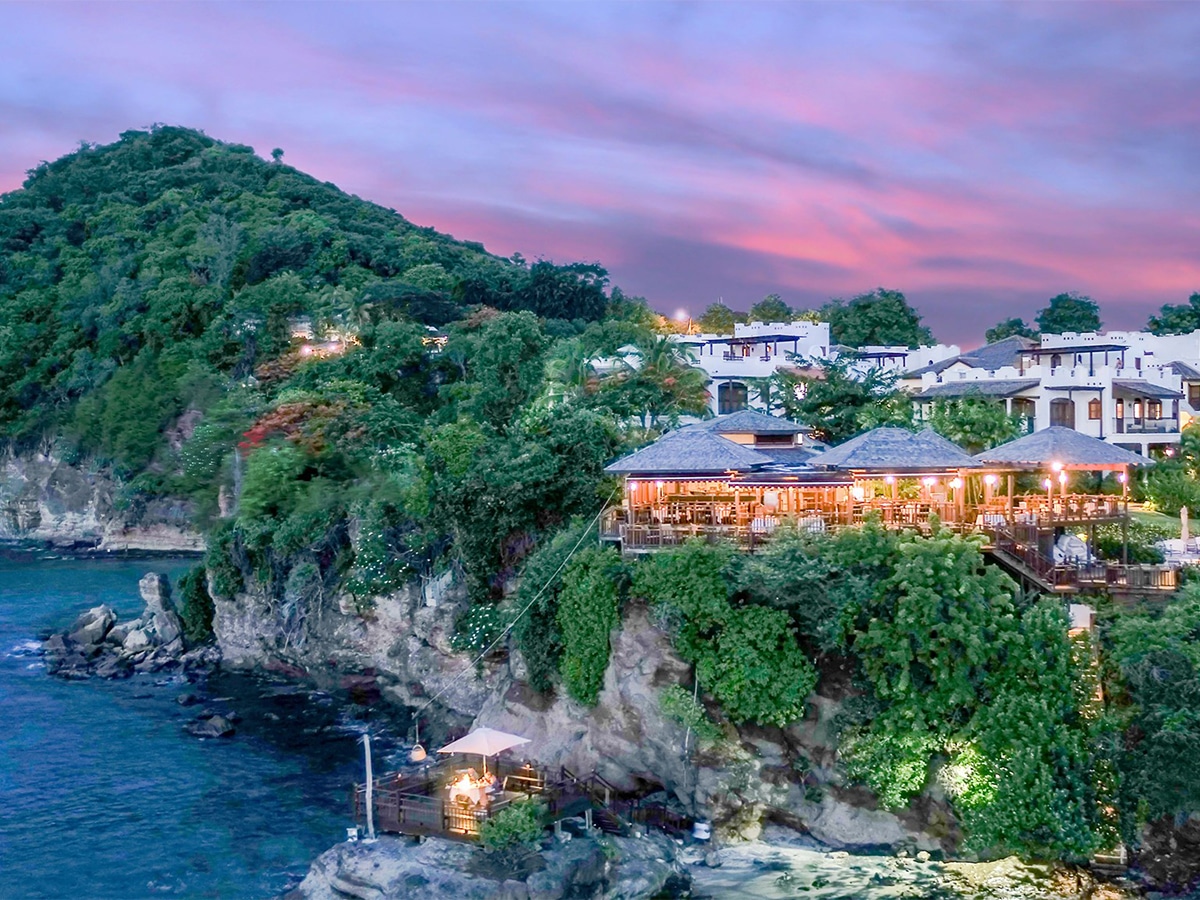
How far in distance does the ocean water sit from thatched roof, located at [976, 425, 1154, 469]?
678 inches

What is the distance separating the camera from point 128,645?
40969mm

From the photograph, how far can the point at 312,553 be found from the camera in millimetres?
38219

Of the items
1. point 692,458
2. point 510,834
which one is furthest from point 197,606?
point 510,834

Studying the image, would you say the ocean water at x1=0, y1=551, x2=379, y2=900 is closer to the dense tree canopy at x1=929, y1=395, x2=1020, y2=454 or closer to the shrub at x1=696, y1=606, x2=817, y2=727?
the shrub at x1=696, y1=606, x2=817, y2=727

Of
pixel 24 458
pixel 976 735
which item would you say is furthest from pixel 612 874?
pixel 24 458

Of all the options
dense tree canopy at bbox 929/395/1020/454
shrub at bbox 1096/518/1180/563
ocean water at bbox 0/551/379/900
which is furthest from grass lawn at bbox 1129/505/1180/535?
ocean water at bbox 0/551/379/900

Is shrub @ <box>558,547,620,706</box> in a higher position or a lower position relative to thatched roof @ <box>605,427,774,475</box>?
lower

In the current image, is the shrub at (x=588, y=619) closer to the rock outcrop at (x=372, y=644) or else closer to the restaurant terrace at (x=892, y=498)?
the restaurant terrace at (x=892, y=498)

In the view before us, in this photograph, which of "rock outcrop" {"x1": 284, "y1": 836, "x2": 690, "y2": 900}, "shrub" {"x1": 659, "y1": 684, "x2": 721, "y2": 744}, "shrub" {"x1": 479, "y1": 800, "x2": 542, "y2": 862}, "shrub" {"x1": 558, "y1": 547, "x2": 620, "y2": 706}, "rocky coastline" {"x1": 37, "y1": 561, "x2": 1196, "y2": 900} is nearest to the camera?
"rock outcrop" {"x1": 284, "y1": 836, "x2": 690, "y2": 900}

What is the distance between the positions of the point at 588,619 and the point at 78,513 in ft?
188

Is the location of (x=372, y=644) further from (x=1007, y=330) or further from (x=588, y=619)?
(x=1007, y=330)

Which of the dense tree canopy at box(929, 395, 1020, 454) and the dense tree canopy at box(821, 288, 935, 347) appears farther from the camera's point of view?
the dense tree canopy at box(821, 288, 935, 347)

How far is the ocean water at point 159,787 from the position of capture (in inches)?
908

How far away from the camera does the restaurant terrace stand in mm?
23891
